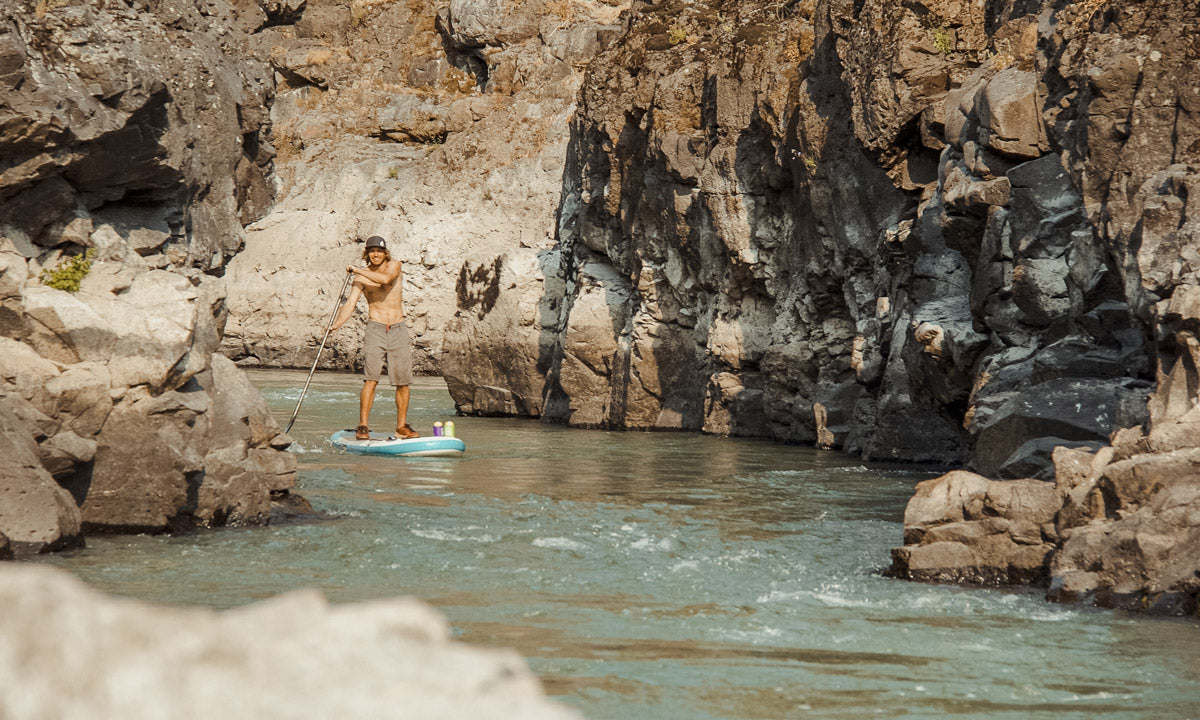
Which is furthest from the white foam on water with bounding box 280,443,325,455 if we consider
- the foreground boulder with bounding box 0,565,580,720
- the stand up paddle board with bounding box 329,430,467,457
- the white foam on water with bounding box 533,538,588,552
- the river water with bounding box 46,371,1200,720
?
the foreground boulder with bounding box 0,565,580,720

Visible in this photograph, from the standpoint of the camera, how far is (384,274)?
44.6 feet

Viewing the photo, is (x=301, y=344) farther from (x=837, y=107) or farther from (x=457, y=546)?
(x=457, y=546)

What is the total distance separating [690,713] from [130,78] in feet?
21.1

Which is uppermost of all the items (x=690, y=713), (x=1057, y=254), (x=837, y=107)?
(x=837, y=107)

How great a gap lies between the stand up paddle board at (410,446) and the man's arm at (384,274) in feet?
5.75

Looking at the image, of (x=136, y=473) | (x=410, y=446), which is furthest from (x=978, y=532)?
(x=410, y=446)

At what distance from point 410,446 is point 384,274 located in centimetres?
191

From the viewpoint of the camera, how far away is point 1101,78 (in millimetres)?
8812

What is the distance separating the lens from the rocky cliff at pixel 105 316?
7363 millimetres

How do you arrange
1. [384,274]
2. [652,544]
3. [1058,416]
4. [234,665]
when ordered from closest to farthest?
[234,665] < [652,544] < [1058,416] < [384,274]

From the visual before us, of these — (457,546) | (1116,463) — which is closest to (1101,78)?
(1116,463)

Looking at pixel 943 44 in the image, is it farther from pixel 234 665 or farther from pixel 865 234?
pixel 234 665

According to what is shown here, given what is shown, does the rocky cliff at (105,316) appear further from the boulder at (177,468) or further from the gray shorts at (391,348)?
the gray shorts at (391,348)

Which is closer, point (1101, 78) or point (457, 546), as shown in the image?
point (457, 546)
